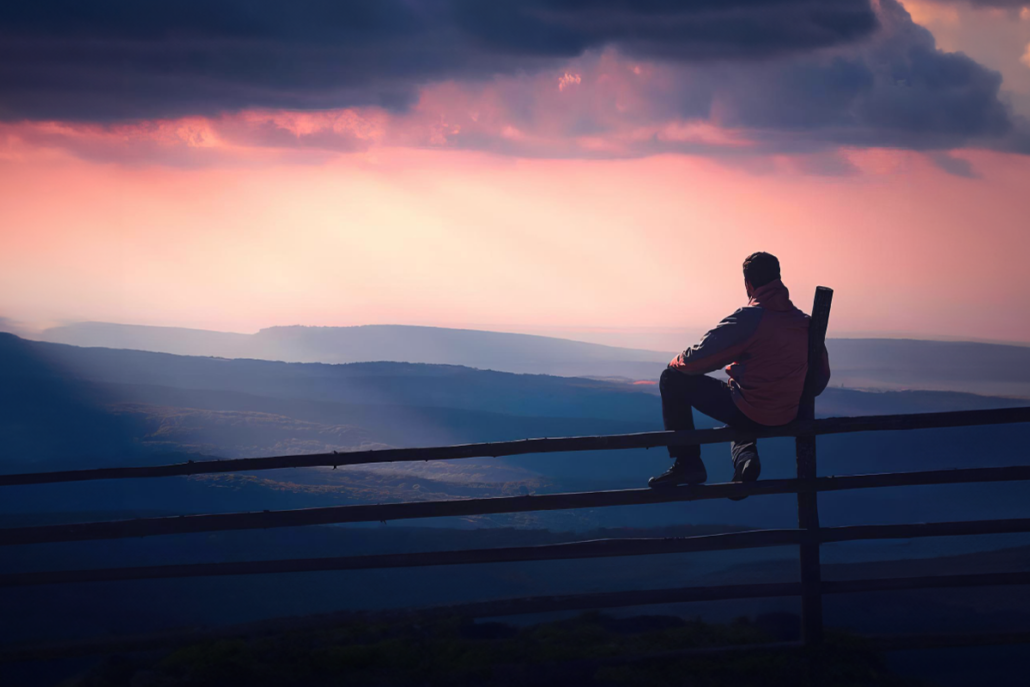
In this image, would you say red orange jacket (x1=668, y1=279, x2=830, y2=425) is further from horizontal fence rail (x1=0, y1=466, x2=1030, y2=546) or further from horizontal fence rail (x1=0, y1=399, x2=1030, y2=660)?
horizontal fence rail (x1=0, y1=466, x2=1030, y2=546)

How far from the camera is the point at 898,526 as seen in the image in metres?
4.66

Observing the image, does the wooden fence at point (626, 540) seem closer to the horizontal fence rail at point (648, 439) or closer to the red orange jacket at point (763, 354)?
the horizontal fence rail at point (648, 439)

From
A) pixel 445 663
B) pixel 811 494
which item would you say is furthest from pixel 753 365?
pixel 445 663

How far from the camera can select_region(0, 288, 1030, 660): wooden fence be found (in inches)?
173

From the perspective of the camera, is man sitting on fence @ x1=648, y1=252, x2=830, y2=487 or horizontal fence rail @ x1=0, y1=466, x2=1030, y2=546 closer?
man sitting on fence @ x1=648, y1=252, x2=830, y2=487

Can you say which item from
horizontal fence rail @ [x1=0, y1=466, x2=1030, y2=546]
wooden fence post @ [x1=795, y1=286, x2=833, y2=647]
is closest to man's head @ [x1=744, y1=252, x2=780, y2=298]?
wooden fence post @ [x1=795, y1=286, x2=833, y2=647]

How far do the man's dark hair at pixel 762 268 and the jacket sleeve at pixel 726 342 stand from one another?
0.21 m

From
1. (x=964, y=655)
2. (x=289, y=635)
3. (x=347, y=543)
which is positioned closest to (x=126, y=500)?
(x=347, y=543)

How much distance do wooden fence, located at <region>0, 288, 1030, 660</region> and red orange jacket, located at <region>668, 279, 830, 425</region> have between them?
0.49 ft

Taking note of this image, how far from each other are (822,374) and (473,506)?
2322mm

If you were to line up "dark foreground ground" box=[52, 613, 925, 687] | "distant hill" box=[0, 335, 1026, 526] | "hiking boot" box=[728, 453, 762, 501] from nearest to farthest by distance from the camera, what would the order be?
"dark foreground ground" box=[52, 613, 925, 687] → "hiking boot" box=[728, 453, 762, 501] → "distant hill" box=[0, 335, 1026, 526]

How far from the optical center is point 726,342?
4.26m

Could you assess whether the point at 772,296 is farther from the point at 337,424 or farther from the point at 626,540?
the point at 337,424

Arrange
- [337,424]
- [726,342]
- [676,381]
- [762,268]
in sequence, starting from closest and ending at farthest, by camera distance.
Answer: [726,342] < [762,268] < [676,381] < [337,424]
